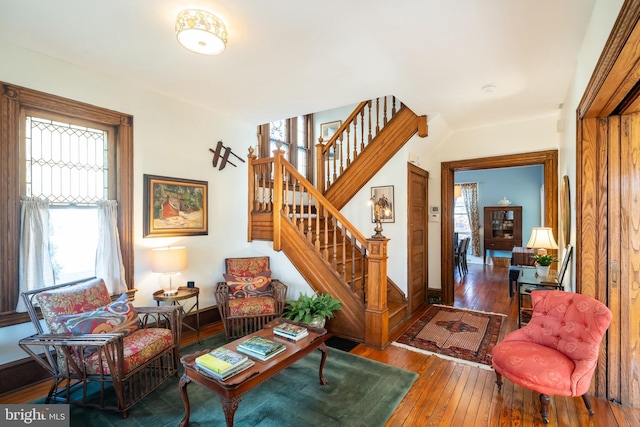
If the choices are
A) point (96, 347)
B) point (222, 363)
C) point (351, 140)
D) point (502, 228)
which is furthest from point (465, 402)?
point (502, 228)

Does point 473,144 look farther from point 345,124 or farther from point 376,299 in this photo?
point 376,299

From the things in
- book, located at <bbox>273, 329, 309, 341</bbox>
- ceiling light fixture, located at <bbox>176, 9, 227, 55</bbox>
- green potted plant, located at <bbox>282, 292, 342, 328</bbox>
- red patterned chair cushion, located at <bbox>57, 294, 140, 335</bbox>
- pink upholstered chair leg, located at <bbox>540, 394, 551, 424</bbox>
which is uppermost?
ceiling light fixture, located at <bbox>176, 9, 227, 55</bbox>

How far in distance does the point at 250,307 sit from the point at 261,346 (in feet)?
4.21

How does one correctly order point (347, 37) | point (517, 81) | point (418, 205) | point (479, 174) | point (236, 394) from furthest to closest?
point (479, 174), point (418, 205), point (517, 81), point (347, 37), point (236, 394)

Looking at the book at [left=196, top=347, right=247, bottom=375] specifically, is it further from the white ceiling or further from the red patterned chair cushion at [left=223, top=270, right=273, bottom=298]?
the white ceiling

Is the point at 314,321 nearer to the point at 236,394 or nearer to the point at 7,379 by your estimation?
the point at 236,394

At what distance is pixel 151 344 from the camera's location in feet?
7.95

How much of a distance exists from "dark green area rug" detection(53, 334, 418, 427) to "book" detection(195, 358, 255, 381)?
27 cm

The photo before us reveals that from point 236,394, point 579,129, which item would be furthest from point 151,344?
point 579,129

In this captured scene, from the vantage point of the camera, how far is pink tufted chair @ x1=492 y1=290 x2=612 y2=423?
2.02 meters

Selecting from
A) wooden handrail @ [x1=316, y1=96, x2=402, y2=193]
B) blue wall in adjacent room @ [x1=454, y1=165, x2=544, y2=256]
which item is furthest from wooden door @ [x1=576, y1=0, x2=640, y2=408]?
blue wall in adjacent room @ [x1=454, y1=165, x2=544, y2=256]

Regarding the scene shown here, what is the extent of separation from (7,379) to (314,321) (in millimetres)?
2687

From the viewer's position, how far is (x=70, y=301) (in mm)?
2402

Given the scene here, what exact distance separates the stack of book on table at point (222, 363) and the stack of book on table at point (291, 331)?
453 mm
